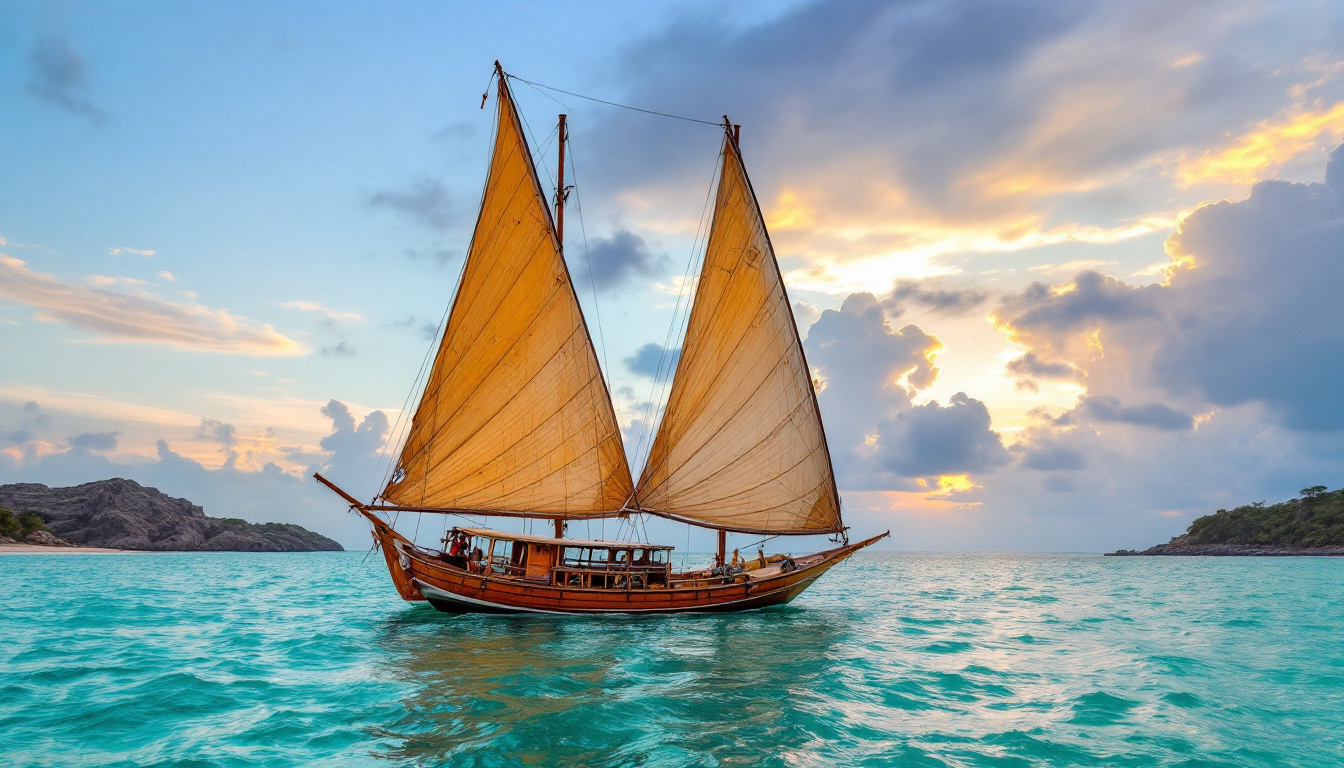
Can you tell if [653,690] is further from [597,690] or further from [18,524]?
[18,524]

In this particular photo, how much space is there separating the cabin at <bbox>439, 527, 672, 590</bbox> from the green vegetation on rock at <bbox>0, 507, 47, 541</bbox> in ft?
342

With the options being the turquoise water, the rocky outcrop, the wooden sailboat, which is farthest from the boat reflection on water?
the rocky outcrop

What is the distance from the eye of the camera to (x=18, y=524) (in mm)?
102812

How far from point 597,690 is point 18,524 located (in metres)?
123

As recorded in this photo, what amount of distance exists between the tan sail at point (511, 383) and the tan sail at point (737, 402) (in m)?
3.76

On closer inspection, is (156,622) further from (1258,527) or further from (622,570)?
(1258,527)

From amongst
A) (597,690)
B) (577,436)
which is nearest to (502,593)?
(577,436)

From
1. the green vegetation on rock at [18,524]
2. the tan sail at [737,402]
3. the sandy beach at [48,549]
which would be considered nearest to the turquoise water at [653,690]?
the tan sail at [737,402]

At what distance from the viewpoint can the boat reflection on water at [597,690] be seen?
43.7ft

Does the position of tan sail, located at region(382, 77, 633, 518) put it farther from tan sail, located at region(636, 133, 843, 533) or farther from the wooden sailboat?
tan sail, located at region(636, 133, 843, 533)

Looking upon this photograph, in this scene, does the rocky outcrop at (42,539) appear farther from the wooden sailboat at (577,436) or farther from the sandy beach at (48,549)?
the wooden sailboat at (577,436)

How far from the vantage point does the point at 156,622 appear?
102 ft

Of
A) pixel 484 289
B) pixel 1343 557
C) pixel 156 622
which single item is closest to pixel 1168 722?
pixel 484 289

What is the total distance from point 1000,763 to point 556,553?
70.8 feet
